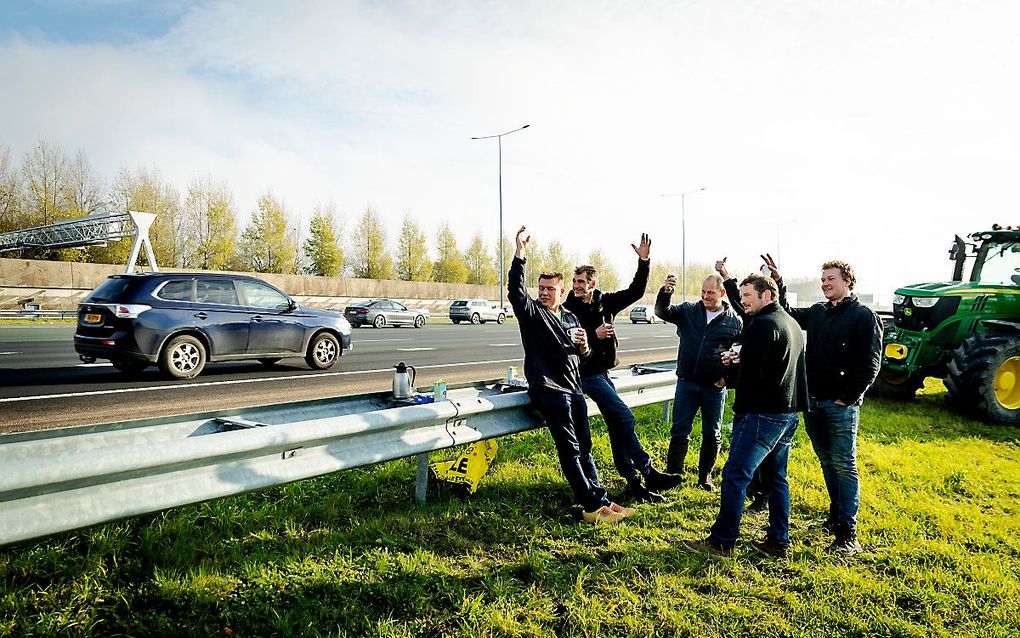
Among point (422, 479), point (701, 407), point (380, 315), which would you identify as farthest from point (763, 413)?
point (380, 315)

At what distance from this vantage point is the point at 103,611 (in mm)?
2928

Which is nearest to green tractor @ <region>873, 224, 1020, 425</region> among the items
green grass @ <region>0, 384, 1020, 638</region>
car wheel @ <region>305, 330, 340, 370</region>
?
green grass @ <region>0, 384, 1020, 638</region>

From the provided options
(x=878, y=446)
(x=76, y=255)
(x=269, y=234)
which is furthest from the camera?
(x=269, y=234)

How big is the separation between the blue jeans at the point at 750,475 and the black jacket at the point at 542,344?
1251mm

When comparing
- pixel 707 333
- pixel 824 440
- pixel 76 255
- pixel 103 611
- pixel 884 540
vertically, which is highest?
pixel 76 255

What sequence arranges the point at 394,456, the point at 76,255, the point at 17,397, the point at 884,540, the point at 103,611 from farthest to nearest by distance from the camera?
1. the point at 76,255
2. the point at 17,397
3. the point at 884,540
4. the point at 394,456
5. the point at 103,611

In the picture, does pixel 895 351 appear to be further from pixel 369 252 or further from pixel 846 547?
pixel 369 252

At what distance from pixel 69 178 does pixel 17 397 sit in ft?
158

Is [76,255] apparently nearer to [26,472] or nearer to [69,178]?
[69,178]

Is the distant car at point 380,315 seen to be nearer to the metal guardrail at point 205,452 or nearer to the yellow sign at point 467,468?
the metal guardrail at point 205,452

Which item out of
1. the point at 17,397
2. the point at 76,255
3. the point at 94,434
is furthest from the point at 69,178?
the point at 94,434

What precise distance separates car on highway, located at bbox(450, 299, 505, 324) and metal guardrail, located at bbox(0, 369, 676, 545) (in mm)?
31698

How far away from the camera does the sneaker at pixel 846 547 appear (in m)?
4.16

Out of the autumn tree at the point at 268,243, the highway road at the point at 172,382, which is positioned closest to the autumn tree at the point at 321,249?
the autumn tree at the point at 268,243
